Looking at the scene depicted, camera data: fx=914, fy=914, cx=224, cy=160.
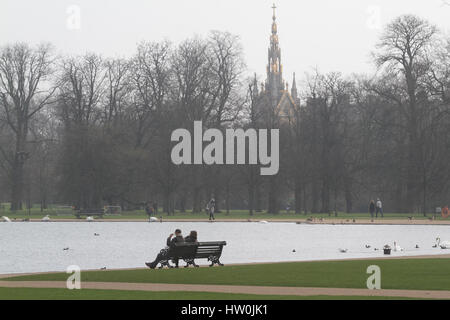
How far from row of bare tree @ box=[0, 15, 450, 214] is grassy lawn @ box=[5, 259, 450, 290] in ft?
188

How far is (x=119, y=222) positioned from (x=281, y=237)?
87.7ft

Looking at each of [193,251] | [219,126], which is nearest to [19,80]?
[219,126]

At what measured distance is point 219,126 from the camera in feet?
306

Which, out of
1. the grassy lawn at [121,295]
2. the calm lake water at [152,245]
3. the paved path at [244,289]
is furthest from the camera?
the calm lake water at [152,245]

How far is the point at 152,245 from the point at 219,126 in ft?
162

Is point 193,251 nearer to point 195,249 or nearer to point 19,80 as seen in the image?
point 195,249

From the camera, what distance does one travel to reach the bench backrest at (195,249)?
1165 inches

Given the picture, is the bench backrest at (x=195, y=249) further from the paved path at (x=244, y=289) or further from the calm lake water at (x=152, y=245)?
the paved path at (x=244, y=289)

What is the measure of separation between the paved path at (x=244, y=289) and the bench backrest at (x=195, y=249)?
5.85 meters

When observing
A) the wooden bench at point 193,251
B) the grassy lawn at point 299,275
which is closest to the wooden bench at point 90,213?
the wooden bench at point 193,251

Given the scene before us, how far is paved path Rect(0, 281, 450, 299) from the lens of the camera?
2097cm

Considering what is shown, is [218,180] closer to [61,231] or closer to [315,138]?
[315,138]

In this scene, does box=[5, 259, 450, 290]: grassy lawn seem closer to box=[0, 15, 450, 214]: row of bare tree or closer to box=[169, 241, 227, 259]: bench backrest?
box=[169, 241, 227, 259]: bench backrest
